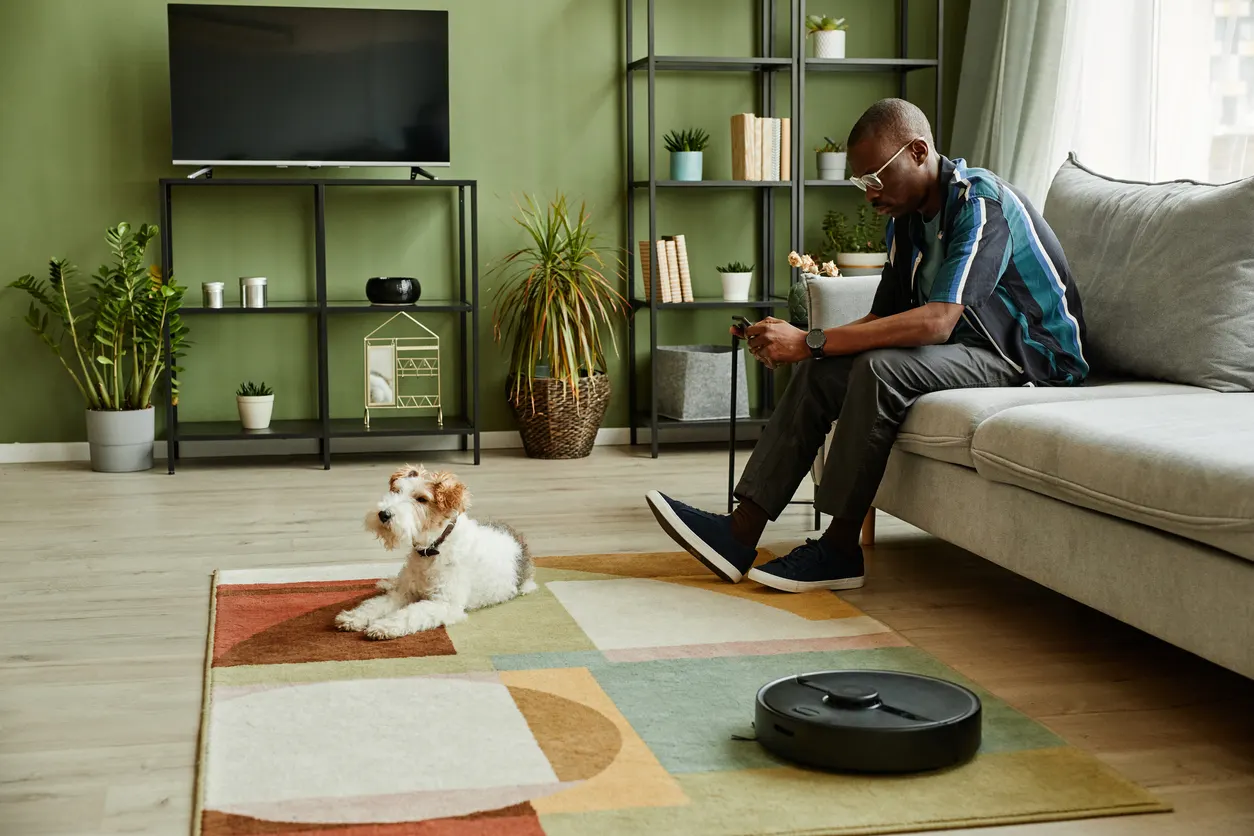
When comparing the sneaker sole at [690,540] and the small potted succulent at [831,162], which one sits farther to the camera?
the small potted succulent at [831,162]

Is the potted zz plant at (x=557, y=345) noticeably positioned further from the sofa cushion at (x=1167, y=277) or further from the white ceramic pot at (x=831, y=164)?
the sofa cushion at (x=1167, y=277)

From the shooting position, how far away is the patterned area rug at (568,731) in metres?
1.68

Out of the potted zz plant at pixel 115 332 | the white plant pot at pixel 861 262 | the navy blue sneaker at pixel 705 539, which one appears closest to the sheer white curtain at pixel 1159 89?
the white plant pot at pixel 861 262

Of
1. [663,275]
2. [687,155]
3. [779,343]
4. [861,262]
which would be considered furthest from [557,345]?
[779,343]

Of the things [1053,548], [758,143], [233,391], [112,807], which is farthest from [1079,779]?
[233,391]

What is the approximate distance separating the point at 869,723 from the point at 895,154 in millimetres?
1472

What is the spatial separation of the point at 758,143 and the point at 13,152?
103 inches

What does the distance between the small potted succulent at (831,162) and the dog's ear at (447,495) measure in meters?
2.93

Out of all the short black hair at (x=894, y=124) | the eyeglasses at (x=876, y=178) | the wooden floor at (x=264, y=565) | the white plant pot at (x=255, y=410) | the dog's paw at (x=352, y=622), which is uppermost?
the short black hair at (x=894, y=124)

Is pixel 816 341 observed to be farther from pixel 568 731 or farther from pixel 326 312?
pixel 326 312

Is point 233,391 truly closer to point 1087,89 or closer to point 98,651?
point 98,651

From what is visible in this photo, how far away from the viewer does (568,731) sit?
196cm

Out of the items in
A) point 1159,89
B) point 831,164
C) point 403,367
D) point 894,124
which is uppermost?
point 1159,89

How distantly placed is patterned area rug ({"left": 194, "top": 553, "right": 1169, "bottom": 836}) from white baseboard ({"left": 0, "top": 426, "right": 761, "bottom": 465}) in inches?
87.7
